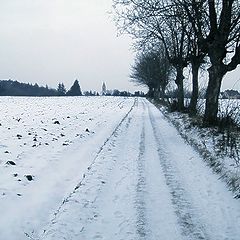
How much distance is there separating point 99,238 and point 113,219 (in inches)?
27.2

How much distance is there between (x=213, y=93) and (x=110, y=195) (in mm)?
10092

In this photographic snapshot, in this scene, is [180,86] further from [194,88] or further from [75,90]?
[75,90]

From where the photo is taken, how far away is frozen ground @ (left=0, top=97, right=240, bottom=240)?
505cm

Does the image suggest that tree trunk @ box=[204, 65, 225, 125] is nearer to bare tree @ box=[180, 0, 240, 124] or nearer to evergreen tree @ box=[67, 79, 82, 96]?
bare tree @ box=[180, 0, 240, 124]

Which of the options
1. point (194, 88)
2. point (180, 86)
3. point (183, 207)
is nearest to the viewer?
point (183, 207)

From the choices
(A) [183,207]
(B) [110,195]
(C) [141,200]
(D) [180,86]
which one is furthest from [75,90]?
(A) [183,207]

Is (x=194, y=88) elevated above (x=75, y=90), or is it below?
above

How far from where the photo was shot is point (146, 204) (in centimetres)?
611

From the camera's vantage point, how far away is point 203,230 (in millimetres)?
5031

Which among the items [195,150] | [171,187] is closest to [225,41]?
[195,150]

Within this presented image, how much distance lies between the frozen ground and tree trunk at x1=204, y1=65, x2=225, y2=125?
14.7ft

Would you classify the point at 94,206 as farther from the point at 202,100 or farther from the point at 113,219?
the point at 202,100

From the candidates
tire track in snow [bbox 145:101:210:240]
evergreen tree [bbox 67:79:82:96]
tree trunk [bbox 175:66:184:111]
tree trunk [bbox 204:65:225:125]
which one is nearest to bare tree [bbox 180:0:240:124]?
tree trunk [bbox 204:65:225:125]

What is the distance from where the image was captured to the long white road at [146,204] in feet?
16.3
